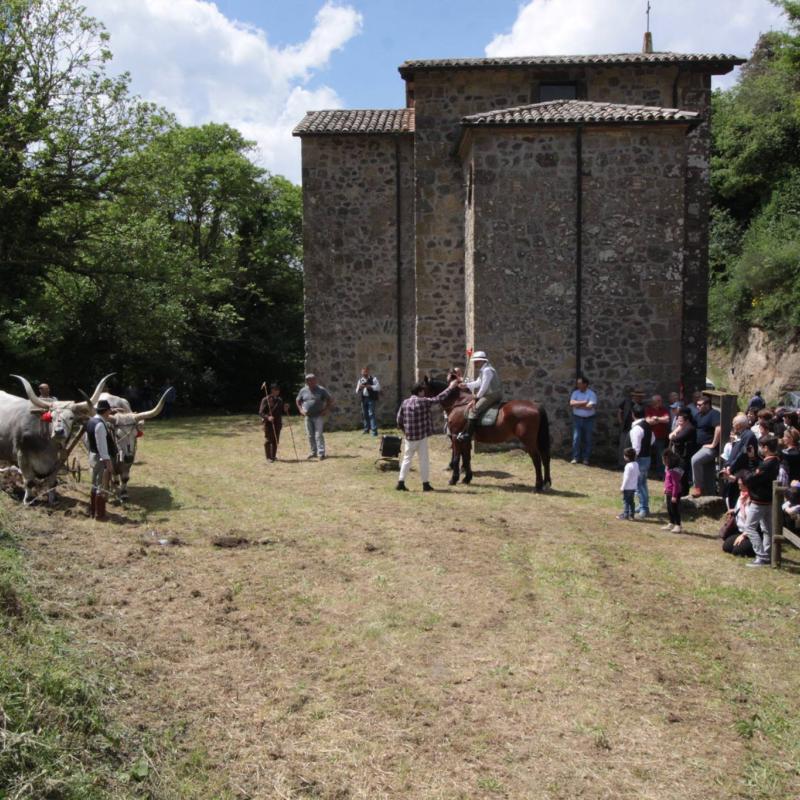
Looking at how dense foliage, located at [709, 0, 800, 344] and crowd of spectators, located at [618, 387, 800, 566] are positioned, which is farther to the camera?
dense foliage, located at [709, 0, 800, 344]

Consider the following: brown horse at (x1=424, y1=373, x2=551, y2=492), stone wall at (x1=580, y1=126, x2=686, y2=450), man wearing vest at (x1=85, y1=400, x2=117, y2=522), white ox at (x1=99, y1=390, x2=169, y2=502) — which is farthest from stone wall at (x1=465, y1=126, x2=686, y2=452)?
man wearing vest at (x1=85, y1=400, x2=117, y2=522)

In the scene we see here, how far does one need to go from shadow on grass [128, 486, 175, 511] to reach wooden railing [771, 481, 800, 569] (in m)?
7.90

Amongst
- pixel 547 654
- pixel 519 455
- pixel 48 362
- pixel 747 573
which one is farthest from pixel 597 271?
pixel 48 362

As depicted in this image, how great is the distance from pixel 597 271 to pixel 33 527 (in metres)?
11.6

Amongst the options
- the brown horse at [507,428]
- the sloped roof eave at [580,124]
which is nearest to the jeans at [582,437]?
the brown horse at [507,428]

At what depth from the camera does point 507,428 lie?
533 inches

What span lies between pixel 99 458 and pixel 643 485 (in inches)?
297

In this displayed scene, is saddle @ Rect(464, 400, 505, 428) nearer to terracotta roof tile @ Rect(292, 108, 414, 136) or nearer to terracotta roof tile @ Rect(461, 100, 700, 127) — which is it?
terracotta roof tile @ Rect(461, 100, 700, 127)

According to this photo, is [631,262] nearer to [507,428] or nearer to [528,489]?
[507,428]

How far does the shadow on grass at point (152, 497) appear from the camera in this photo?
11680 millimetres

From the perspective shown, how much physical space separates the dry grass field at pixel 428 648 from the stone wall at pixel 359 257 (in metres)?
9.69

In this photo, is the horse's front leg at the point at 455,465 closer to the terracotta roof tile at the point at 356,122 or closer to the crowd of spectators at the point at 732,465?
the crowd of spectators at the point at 732,465

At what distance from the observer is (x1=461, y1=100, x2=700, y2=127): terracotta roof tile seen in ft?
52.3

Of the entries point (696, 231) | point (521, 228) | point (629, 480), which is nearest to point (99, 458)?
point (629, 480)
